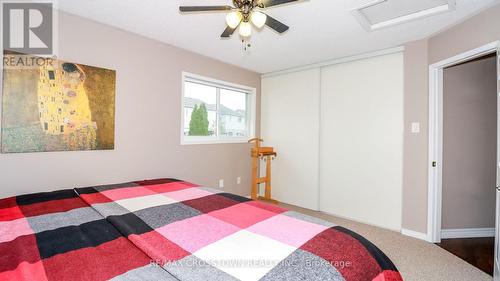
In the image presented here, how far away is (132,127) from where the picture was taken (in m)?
2.62

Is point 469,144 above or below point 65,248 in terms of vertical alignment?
above

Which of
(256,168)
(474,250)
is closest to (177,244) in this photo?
(256,168)

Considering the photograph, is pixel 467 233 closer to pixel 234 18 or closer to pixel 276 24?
pixel 276 24

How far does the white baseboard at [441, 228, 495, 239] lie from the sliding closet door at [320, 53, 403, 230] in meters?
0.49

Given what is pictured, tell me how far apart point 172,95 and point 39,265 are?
2.36 metres

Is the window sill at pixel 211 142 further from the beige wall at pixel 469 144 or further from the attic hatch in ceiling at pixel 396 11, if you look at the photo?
the beige wall at pixel 469 144

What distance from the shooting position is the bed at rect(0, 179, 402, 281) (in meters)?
0.85

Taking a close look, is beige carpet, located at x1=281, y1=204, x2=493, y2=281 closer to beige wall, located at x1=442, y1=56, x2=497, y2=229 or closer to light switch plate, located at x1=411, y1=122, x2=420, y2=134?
beige wall, located at x1=442, y1=56, x2=497, y2=229

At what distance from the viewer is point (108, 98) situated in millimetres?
2422

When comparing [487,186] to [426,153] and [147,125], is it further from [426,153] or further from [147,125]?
[147,125]

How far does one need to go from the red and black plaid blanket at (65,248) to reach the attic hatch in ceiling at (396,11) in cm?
244

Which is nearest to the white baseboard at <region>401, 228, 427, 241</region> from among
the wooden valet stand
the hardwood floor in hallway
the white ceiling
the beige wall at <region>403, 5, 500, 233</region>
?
the beige wall at <region>403, 5, 500, 233</region>

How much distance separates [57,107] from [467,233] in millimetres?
4594

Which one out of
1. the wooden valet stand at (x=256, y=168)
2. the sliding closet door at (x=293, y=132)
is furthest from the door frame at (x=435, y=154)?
the wooden valet stand at (x=256, y=168)
